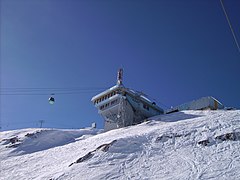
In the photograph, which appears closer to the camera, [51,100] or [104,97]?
[51,100]

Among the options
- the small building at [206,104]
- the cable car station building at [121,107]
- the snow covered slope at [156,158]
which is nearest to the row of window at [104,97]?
the cable car station building at [121,107]

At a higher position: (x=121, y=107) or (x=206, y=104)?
(x=121, y=107)

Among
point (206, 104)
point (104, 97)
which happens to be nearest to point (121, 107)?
point (104, 97)

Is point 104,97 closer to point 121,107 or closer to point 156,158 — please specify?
point 121,107

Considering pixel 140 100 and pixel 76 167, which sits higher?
pixel 140 100

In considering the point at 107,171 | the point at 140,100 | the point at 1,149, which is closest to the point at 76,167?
the point at 107,171

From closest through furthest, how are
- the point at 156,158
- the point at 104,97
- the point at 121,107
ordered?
1. the point at 156,158
2. the point at 121,107
3. the point at 104,97

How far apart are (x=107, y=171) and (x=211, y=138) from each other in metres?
10.1

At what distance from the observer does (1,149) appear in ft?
140

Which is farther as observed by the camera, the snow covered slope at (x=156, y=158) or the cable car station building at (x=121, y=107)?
the cable car station building at (x=121, y=107)

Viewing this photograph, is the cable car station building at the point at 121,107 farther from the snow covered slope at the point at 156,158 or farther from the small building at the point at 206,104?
the snow covered slope at the point at 156,158

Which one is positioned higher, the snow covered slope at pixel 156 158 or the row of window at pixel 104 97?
the row of window at pixel 104 97

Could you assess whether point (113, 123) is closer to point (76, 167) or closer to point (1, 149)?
point (1, 149)

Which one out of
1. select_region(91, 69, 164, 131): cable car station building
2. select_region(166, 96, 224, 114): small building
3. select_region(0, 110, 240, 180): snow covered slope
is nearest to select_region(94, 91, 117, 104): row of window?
select_region(91, 69, 164, 131): cable car station building
